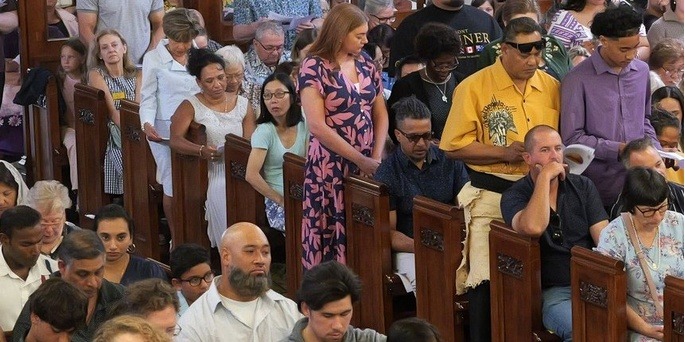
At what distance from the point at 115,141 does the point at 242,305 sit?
2.95 meters

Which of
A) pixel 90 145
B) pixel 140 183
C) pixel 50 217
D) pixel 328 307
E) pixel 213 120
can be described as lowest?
pixel 140 183

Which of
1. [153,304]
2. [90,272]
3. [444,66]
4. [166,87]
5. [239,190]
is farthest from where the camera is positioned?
[166,87]

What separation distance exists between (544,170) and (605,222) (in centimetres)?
36

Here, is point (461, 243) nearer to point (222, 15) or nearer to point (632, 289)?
point (632, 289)

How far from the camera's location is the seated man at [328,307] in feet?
17.1

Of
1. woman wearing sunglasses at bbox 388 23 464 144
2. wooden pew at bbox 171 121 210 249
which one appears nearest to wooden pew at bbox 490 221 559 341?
woman wearing sunglasses at bbox 388 23 464 144

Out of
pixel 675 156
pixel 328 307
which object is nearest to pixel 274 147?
pixel 675 156

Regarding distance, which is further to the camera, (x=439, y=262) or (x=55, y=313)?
(x=439, y=262)

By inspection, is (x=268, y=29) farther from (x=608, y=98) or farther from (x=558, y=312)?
(x=558, y=312)

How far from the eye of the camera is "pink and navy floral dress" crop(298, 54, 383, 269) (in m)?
6.61

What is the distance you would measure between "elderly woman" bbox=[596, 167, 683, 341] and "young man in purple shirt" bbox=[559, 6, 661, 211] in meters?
0.51

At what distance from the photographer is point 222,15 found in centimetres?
941

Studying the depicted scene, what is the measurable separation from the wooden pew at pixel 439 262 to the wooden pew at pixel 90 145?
2.56 meters

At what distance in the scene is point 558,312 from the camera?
588 centimetres
